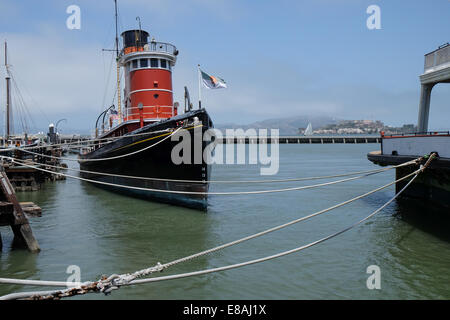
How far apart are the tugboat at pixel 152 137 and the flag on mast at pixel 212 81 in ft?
4.24

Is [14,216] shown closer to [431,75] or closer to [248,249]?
[248,249]

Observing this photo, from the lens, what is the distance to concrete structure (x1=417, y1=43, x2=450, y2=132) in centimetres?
1222

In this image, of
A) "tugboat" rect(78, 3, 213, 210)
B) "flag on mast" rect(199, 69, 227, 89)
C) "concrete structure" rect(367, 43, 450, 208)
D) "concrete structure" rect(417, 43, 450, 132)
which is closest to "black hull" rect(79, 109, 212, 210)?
"tugboat" rect(78, 3, 213, 210)

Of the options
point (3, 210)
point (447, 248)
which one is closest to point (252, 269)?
point (447, 248)

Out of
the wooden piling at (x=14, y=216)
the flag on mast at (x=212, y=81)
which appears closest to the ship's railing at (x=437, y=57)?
the flag on mast at (x=212, y=81)

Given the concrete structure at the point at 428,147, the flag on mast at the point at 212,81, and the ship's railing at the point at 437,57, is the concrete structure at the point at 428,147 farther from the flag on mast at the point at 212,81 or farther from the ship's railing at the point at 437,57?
the flag on mast at the point at 212,81

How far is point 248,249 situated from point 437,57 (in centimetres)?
971

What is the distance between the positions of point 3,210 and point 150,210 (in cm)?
677

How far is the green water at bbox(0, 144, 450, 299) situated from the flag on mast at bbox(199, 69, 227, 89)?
5.18m

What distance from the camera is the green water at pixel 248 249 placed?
7.26 metres

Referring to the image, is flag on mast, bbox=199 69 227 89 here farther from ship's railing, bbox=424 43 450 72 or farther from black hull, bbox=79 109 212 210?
ship's railing, bbox=424 43 450 72
